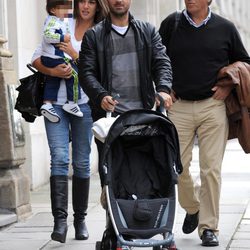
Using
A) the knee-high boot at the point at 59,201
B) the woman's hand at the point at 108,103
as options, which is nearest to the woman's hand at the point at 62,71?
the knee-high boot at the point at 59,201

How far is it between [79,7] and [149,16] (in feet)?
32.6

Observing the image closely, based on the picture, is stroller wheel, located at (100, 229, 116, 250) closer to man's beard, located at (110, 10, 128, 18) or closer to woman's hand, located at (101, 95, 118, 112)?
woman's hand, located at (101, 95, 118, 112)

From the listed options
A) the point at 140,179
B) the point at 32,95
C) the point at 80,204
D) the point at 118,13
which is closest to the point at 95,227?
the point at 80,204

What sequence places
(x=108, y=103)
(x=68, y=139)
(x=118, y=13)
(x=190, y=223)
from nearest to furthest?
(x=108, y=103), (x=118, y=13), (x=68, y=139), (x=190, y=223)

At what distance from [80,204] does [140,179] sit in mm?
1605

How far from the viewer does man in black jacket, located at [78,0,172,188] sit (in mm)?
6613

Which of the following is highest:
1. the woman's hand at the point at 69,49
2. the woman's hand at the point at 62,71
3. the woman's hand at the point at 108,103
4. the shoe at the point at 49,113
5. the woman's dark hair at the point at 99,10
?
the woman's dark hair at the point at 99,10

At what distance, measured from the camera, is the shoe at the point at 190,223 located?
7.82 m

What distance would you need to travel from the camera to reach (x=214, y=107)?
7.51 meters

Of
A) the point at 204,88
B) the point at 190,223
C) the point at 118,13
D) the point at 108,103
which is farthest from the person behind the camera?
the point at 190,223

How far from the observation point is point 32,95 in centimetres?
754

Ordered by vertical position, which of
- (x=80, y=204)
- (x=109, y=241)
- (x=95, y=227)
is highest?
(x=109, y=241)

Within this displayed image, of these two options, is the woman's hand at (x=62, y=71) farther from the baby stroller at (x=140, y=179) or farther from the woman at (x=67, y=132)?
the baby stroller at (x=140, y=179)

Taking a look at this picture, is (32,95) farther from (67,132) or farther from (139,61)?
(139,61)
